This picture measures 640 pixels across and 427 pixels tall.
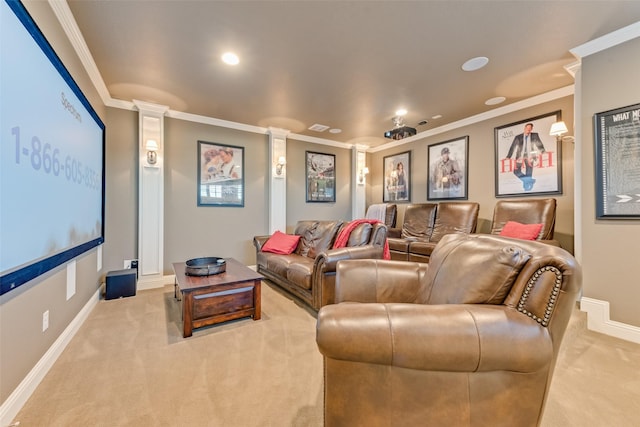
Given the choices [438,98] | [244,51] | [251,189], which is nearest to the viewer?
[244,51]

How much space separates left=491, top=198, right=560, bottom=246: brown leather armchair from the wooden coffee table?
317cm

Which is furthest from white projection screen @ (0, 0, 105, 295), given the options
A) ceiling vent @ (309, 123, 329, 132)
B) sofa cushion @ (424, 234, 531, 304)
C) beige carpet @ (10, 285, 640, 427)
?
ceiling vent @ (309, 123, 329, 132)

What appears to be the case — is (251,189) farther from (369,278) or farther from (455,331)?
(455,331)

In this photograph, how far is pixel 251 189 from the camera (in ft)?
15.0

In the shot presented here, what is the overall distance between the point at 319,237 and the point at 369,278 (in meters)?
2.00

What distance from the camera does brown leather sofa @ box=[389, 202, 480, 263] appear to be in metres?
3.87

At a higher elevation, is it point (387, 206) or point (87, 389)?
point (387, 206)

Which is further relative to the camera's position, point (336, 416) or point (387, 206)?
point (387, 206)

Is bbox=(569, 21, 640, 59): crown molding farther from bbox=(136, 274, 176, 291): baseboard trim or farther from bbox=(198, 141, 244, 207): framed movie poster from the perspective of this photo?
bbox=(136, 274, 176, 291): baseboard trim

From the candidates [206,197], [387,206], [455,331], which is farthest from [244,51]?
[387,206]

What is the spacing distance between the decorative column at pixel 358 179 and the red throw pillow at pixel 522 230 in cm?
296

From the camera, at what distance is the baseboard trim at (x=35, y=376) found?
130 centimetres

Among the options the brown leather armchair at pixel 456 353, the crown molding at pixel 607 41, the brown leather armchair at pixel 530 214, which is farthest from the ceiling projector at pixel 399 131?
the brown leather armchair at pixel 456 353

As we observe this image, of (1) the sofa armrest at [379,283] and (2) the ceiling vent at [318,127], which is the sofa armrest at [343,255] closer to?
(1) the sofa armrest at [379,283]
